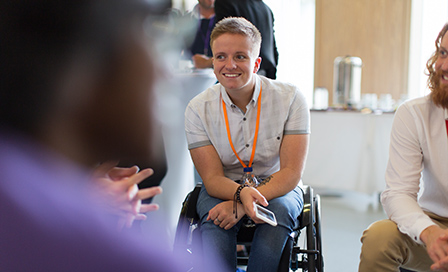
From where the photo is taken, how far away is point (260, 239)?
1.31 meters

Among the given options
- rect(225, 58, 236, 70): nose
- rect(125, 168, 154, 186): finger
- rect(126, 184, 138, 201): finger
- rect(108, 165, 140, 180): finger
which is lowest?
rect(126, 184, 138, 201): finger

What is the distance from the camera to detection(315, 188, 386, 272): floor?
2.29 meters

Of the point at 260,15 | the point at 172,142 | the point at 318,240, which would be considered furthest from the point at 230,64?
the point at 172,142

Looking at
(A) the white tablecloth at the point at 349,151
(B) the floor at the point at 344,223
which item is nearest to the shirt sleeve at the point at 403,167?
(B) the floor at the point at 344,223

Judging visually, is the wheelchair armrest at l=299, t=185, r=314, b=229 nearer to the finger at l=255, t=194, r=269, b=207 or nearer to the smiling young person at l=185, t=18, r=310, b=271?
the smiling young person at l=185, t=18, r=310, b=271

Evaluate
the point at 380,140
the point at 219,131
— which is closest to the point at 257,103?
the point at 219,131

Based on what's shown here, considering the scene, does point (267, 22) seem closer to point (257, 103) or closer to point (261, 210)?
point (257, 103)

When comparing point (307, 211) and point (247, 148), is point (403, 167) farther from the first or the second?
point (247, 148)

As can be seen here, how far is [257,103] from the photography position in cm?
150

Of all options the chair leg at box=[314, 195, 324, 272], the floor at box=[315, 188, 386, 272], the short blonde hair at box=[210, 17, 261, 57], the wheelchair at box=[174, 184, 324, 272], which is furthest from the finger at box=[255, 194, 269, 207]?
the floor at box=[315, 188, 386, 272]

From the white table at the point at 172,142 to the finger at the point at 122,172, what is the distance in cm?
6

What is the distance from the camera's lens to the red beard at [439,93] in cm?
133

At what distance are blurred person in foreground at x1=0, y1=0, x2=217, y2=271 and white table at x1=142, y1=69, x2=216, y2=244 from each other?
31 mm

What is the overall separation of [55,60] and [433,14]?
203 inches
